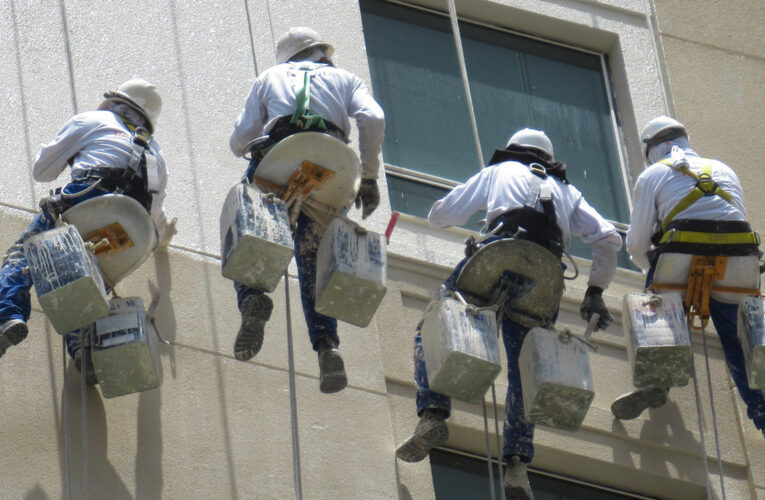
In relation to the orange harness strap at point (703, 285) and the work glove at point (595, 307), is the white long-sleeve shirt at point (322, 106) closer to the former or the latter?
the work glove at point (595, 307)

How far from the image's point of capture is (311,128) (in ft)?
33.8

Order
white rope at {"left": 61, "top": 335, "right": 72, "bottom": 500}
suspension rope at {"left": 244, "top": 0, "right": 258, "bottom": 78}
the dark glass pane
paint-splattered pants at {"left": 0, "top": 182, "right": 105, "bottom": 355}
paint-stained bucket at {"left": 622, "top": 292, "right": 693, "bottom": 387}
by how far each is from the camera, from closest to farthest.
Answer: paint-splattered pants at {"left": 0, "top": 182, "right": 105, "bottom": 355}, white rope at {"left": 61, "top": 335, "right": 72, "bottom": 500}, paint-stained bucket at {"left": 622, "top": 292, "right": 693, "bottom": 387}, suspension rope at {"left": 244, "top": 0, "right": 258, "bottom": 78}, the dark glass pane

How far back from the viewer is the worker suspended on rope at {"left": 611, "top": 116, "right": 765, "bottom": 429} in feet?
36.2

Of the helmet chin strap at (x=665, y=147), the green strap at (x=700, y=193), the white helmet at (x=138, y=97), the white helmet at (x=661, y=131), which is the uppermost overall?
the white helmet at (x=138, y=97)

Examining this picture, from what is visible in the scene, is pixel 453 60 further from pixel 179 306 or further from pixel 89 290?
pixel 89 290

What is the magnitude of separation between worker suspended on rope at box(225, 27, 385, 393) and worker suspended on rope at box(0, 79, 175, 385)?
1.81 feet

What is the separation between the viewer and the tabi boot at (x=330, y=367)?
1008 centimetres

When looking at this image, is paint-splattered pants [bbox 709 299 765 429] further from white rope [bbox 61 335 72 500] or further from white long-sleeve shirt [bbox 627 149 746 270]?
white rope [bbox 61 335 72 500]

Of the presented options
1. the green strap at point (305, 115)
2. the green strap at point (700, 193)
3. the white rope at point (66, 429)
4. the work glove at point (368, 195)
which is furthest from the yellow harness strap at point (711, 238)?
the white rope at point (66, 429)

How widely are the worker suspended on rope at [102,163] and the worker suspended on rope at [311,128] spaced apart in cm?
55

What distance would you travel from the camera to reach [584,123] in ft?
46.1

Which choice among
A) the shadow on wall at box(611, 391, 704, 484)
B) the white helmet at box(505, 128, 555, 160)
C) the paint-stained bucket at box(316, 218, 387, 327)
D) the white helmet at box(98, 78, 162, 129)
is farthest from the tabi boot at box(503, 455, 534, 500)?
the white helmet at box(98, 78, 162, 129)

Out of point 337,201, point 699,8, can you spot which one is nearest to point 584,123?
point 699,8

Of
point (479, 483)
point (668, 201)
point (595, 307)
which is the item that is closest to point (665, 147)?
point (668, 201)
